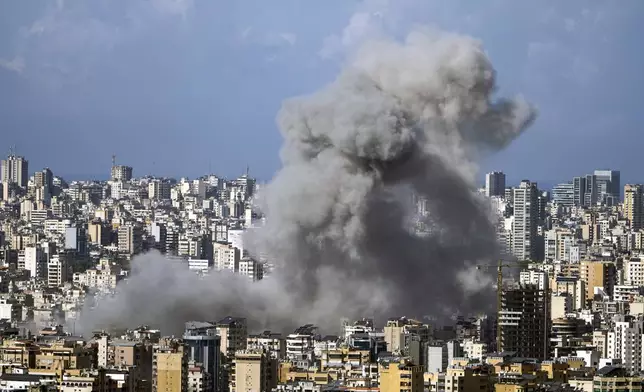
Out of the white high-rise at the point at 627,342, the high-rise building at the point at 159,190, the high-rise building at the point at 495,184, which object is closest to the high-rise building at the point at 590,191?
the high-rise building at the point at 495,184

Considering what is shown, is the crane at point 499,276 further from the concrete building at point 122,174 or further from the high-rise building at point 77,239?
the concrete building at point 122,174

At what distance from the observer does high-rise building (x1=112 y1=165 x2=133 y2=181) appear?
68.6 meters

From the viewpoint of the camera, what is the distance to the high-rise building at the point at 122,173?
68.6 metres

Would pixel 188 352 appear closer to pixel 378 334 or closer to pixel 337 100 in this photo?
pixel 378 334

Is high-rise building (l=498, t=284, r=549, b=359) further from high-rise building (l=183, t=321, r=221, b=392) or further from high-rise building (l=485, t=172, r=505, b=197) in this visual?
high-rise building (l=485, t=172, r=505, b=197)

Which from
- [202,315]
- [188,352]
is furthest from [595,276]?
[188,352]

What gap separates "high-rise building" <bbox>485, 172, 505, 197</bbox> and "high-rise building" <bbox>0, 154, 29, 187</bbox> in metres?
17.8

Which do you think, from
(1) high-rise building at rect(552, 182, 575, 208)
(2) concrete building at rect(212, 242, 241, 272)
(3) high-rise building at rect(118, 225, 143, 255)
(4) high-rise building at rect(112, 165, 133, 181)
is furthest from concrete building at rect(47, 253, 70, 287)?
(4) high-rise building at rect(112, 165, 133, 181)

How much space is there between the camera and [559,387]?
898 inches

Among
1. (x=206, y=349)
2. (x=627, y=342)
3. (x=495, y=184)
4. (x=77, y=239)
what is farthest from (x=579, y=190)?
(x=206, y=349)

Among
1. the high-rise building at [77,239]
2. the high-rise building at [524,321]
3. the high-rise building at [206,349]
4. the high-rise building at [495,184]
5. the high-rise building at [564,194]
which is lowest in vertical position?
the high-rise building at [206,349]

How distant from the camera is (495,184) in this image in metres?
52.0

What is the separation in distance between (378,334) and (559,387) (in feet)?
20.0

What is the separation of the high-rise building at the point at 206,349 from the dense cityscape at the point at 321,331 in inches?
1.2
